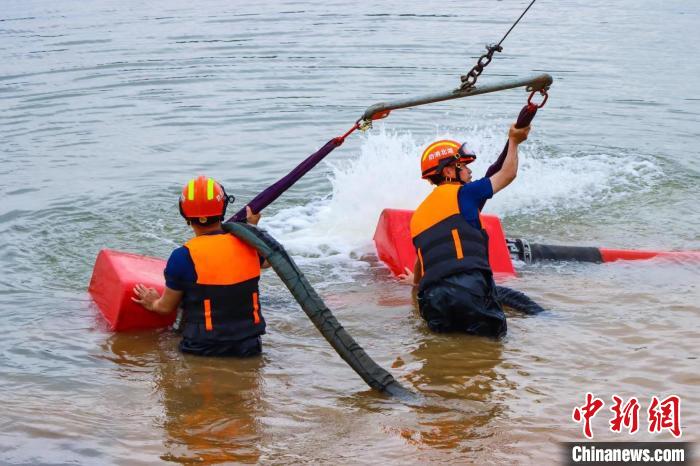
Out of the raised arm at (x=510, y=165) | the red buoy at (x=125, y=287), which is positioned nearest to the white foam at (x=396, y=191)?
the red buoy at (x=125, y=287)

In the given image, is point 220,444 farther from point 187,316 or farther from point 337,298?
point 337,298

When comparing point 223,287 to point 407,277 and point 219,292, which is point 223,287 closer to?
point 219,292

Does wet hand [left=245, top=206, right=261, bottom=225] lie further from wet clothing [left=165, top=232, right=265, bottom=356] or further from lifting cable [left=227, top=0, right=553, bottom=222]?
wet clothing [left=165, top=232, right=265, bottom=356]

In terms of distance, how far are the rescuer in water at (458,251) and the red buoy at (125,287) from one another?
1.95m

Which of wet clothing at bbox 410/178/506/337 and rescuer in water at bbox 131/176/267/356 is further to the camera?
wet clothing at bbox 410/178/506/337

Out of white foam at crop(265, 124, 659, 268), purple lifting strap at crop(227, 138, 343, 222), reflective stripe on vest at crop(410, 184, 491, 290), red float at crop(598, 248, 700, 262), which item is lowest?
red float at crop(598, 248, 700, 262)

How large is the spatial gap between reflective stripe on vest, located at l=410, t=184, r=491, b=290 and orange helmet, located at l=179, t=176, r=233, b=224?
1.62m

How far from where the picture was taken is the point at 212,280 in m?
6.23

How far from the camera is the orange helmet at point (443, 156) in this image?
281 inches

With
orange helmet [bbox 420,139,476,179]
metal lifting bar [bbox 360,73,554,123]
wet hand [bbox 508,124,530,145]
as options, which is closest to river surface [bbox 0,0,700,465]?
orange helmet [bbox 420,139,476,179]

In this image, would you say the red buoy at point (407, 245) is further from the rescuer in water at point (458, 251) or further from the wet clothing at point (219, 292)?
the wet clothing at point (219, 292)

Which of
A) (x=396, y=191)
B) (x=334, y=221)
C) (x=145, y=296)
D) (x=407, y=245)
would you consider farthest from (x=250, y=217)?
(x=396, y=191)

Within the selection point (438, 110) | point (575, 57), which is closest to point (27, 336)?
point (438, 110)

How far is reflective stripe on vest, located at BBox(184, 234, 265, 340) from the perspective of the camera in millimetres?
6211
